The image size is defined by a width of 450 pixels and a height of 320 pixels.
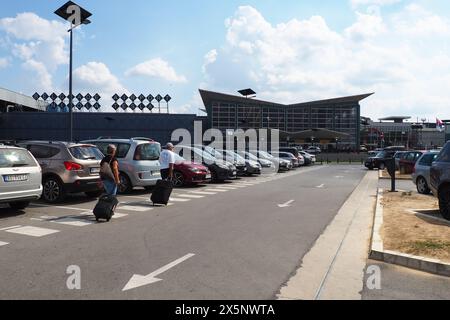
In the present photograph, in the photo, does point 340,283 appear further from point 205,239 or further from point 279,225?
point 279,225

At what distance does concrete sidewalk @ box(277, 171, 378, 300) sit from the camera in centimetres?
499

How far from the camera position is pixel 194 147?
20.0 metres

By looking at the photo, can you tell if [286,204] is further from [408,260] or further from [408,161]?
[408,161]

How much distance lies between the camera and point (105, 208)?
30.8 feet

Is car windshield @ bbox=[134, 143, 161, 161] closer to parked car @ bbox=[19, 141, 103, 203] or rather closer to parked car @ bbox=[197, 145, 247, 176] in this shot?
parked car @ bbox=[19, 141, 103, 203]

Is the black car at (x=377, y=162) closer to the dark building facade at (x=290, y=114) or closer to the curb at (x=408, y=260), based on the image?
the curb at (x=408, y=260)

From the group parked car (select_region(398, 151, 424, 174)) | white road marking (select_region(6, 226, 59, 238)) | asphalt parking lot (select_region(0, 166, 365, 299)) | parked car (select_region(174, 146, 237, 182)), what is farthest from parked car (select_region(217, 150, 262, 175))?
white road marking (select_region(6, 226, 59, 238))

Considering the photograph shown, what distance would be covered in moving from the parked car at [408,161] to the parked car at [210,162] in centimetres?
1169

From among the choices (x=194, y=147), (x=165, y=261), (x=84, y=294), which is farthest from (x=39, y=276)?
(x=194, y=147)

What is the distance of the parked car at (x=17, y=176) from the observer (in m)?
9.51

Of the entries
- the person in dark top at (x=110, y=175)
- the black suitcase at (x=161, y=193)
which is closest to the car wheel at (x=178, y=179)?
the black suitcase at (x=161, y=193)

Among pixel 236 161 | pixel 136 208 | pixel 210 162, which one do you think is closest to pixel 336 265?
pixel 136 208

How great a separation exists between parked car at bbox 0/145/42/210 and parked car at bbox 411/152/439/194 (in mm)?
12605
